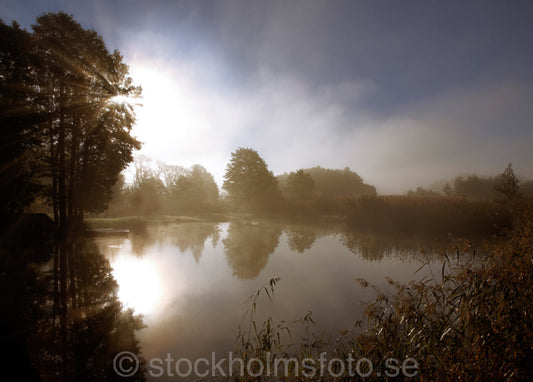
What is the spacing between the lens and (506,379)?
97.5 inches

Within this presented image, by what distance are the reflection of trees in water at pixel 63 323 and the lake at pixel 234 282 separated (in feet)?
1.46

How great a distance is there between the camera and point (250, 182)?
124 feet

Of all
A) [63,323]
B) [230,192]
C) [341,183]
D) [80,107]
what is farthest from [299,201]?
[341,183]

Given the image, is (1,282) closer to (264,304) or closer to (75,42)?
(264,304)

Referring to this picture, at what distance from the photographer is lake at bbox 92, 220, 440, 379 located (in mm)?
4090

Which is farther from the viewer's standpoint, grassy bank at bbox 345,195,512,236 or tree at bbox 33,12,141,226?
grassy bank at bbox 345,195,512,236

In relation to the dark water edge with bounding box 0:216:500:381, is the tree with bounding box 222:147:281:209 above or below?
above

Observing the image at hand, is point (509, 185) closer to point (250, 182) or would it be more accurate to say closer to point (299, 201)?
point (299, 201)

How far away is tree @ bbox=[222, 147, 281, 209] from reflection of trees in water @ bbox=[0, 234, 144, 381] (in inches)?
1192

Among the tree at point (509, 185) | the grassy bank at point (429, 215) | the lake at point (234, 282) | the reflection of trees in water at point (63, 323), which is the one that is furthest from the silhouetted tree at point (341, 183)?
the reflection of trees in water at point (63, 323)

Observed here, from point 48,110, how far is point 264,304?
20.0m

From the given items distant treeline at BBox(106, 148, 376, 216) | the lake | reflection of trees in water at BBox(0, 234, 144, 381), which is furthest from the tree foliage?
distant treeline at BBox(106, 148, 376, 216)

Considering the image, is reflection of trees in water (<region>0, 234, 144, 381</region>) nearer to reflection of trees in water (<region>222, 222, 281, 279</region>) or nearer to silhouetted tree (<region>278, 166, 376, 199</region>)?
reflection of trees in water (<region>222, 222, 281, 279</region>)

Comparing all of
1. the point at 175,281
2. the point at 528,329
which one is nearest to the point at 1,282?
the point at 175,281
